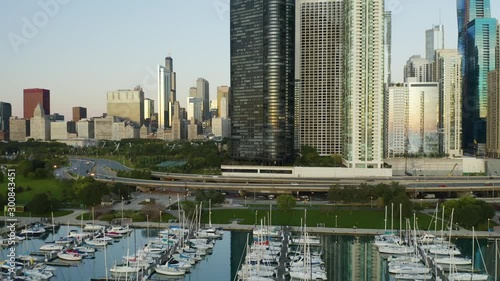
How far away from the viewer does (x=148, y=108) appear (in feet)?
601

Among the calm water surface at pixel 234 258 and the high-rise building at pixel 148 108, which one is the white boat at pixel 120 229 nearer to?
the calm water surface at pixel 234 258

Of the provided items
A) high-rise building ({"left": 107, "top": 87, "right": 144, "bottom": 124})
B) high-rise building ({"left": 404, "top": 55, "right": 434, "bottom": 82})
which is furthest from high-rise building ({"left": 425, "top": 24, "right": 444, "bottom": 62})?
high-rise building ({"left": 107, "top": 87, "right": 144, "bottom": 124})

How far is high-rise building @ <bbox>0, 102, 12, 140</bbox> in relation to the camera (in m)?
172

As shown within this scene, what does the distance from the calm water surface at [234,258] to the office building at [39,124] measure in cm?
14540

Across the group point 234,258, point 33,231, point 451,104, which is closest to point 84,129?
point 451,104

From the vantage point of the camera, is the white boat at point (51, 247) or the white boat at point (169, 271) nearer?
the white boat at point (169, 271)

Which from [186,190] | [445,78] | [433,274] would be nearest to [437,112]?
[445,78]

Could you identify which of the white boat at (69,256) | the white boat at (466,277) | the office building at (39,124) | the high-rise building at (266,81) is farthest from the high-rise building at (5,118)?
the white boat at (466,277)

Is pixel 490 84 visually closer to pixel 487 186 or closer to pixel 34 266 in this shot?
pixel 487 186

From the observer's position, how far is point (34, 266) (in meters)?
31.9

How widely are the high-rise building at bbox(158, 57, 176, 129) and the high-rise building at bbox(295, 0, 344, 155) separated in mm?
66435

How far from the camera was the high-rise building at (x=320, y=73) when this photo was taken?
10150 centimetres

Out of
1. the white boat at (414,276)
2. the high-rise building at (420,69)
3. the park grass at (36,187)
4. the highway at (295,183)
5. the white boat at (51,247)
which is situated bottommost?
the white boat at (414,276)

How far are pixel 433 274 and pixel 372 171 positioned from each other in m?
39.9
